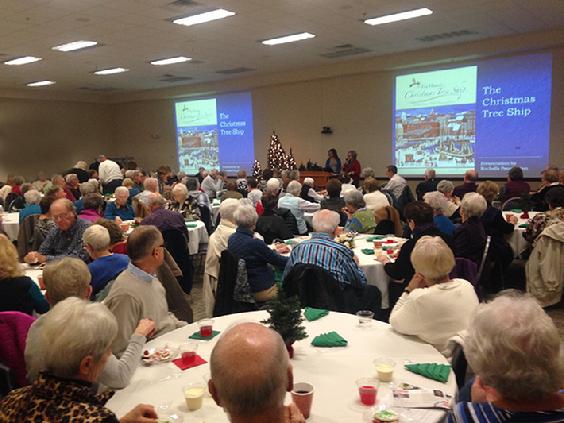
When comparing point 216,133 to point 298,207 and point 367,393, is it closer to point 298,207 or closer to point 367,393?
point 298,207

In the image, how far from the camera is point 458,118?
1167cm

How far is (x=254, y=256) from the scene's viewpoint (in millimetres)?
4164

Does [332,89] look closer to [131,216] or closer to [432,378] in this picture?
[131,216]

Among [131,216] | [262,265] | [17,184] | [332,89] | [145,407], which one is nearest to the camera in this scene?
[145,407]

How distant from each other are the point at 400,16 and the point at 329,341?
7426 mm

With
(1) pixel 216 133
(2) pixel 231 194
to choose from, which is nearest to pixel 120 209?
(2) pixel 231 194

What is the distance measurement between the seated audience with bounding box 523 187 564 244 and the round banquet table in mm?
3543

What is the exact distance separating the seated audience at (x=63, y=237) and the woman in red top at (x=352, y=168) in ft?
29.0

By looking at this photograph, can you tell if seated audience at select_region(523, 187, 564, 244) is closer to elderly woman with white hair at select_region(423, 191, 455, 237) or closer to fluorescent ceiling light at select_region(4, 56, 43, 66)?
elderly woman with white hair at select_region(423, 191, 455, 237)

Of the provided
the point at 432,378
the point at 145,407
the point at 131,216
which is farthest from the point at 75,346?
the point at 131,216

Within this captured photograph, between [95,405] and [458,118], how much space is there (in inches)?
452

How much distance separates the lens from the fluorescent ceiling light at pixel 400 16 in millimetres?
8234

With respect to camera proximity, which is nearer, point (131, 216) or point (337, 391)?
point (337, 391)

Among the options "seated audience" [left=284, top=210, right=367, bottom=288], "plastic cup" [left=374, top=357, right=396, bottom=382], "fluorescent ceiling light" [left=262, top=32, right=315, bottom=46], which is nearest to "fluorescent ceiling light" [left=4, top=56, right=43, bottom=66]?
"fluorescent ceiling light" [left=262, top=32, right=315, bottom=46]
